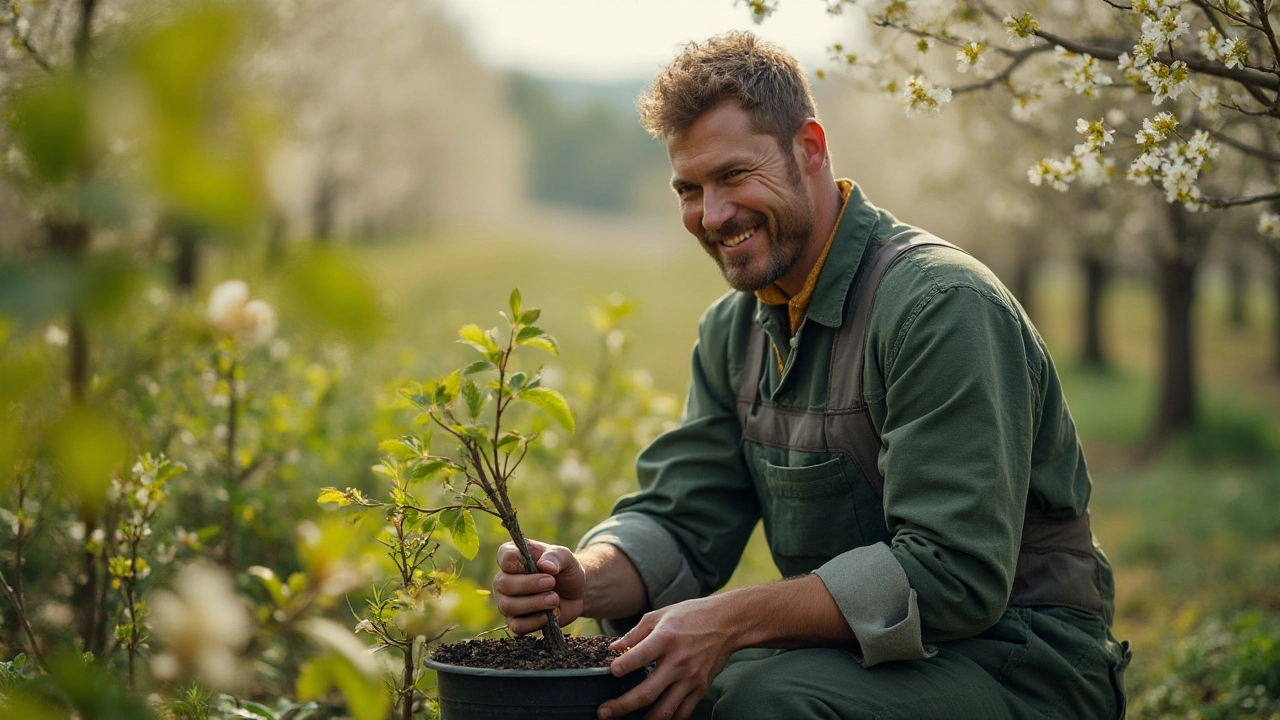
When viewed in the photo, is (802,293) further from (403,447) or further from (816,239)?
(403,447)

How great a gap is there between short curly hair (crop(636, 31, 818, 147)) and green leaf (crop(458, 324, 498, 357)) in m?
0.96

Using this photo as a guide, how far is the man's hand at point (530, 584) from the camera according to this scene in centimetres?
242

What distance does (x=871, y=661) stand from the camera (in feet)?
7.54

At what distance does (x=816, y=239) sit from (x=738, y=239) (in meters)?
0.22

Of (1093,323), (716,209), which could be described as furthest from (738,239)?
(1093,323)

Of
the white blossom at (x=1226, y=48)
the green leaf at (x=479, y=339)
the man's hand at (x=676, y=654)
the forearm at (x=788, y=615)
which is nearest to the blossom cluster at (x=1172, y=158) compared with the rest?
the white blossom at (x=1226, y=48)

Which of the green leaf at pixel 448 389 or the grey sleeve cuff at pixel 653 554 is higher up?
the green leaf at pixel 448 389

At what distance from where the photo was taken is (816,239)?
293cm

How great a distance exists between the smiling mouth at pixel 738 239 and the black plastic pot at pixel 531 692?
1253 millimetres

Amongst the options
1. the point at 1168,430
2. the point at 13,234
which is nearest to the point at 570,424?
the point at 13,234

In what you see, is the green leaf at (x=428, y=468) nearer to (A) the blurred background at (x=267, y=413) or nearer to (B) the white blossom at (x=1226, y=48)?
(A) the blurred background at (x=267, y=413)

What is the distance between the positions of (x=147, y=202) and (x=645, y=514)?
2395 millimetres

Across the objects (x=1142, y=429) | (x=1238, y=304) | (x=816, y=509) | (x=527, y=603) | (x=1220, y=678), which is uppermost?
(x=1238, y=304)

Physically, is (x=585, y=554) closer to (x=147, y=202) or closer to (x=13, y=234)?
(x=147, y=202)
